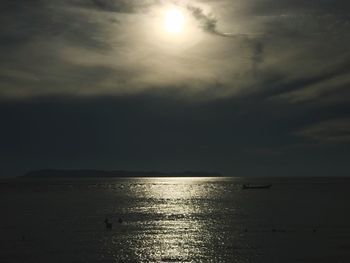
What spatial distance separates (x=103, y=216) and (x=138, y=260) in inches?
2024

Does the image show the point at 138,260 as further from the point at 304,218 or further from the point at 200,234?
the point at 304,218

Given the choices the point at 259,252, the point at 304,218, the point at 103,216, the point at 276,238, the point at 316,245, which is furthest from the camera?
the point at 103,216

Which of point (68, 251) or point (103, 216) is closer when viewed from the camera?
point (68, 251)

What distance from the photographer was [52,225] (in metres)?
84.5

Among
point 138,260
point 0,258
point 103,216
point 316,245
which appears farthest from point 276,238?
point 103,216

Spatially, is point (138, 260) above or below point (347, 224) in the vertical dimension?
below

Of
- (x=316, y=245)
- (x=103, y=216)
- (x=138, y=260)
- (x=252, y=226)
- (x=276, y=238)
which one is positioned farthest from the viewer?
(x=103, y=216)

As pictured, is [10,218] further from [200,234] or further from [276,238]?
[276,238]

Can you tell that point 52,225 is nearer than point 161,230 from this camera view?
No

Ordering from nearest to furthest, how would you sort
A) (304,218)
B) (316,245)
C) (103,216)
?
(316,245) → (304,218) → (103,216)

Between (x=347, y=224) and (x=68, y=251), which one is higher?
(x=347, y=224)

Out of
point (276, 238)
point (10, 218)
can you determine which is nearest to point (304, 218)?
point (276, 238)

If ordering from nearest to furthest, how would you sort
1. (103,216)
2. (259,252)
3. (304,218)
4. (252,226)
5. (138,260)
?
(138,260) → (259,252) → (252,226) → (304,218) → (103,216)

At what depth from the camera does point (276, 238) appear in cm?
6769
